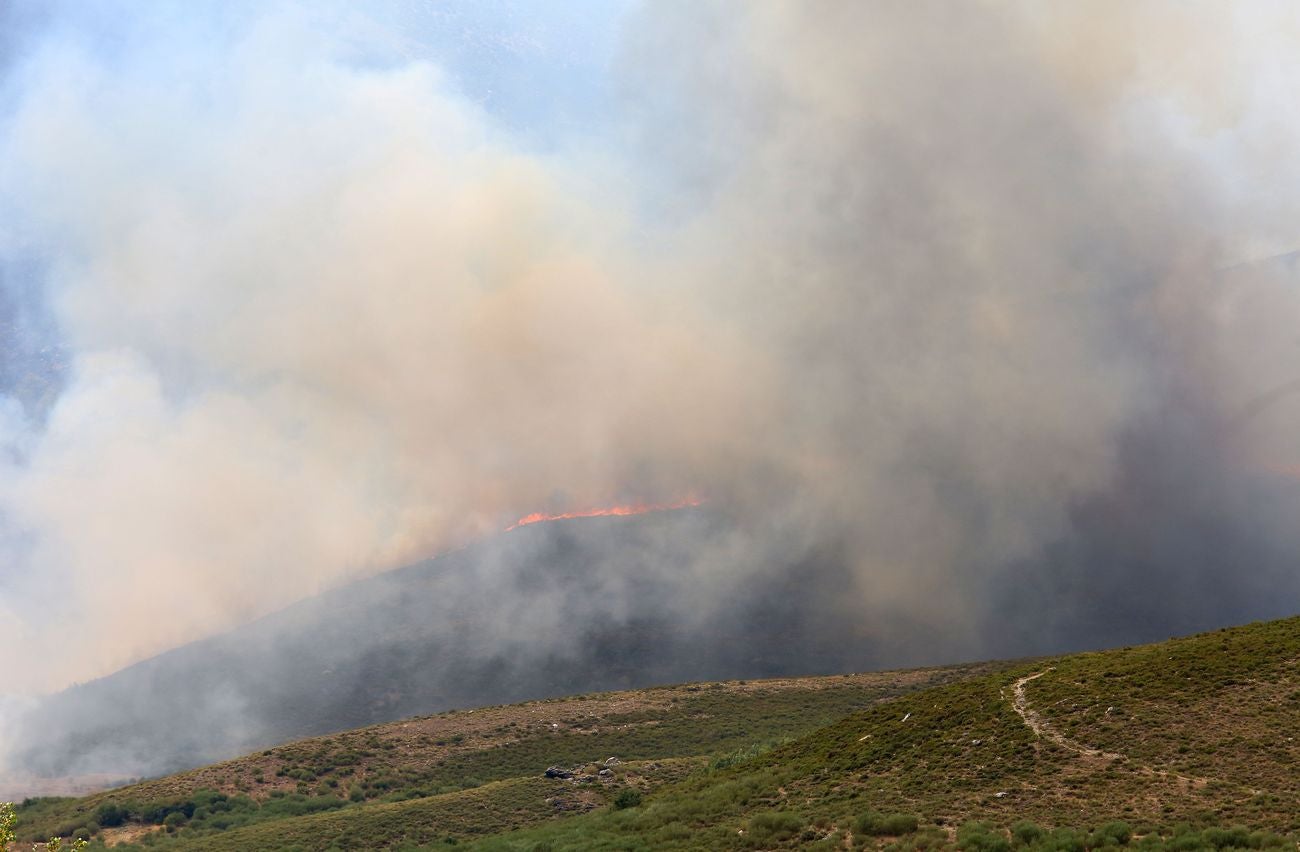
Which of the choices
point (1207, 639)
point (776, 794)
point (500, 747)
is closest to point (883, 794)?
point (776, 794)

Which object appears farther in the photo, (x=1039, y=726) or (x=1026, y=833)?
(x=1039, y=726)

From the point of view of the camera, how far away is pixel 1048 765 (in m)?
55.3

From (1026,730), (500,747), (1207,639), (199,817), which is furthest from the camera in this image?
(500,747)

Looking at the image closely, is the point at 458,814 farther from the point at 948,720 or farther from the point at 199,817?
the point at 948,720

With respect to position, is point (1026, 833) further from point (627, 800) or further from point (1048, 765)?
point (627, 800)

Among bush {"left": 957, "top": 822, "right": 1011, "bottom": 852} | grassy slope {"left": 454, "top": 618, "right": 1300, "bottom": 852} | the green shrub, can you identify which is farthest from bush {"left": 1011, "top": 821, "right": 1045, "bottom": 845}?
grassy slope {"left": 454, "top": 618, "right": 1300, "bottom": 852}

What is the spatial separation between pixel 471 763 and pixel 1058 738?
63.7m

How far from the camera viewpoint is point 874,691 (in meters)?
128

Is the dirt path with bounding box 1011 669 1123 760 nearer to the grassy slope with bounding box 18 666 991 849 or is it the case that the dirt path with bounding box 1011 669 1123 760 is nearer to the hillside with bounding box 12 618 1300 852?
the hillside with bounding box 12 618 1300 852

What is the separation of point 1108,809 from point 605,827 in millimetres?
31308

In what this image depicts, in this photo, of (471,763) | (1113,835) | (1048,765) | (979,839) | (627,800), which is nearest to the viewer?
(1113,835)

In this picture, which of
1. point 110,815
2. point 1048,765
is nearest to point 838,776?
point 1048,765

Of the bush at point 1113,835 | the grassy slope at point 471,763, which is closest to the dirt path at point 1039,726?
the bush at point 1113,835

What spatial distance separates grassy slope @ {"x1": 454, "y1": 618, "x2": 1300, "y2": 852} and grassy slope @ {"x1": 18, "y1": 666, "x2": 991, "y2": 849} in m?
13.5
